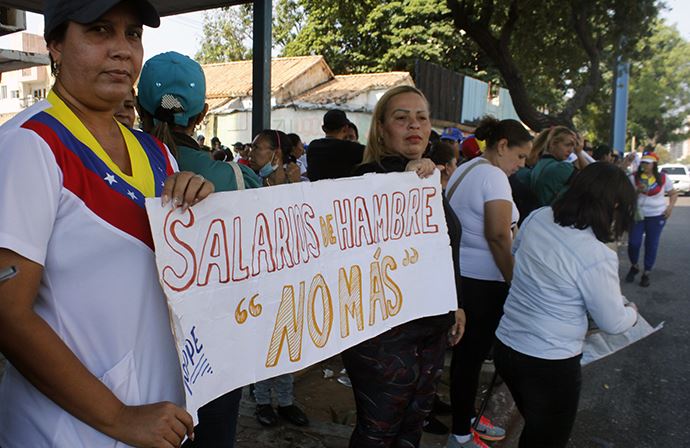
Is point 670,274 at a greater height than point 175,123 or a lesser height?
lesser

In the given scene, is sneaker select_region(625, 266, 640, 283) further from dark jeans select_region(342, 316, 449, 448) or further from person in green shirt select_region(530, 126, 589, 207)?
dark jeans select_region(342, 316, 449, 448)

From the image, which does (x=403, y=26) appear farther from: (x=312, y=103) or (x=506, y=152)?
(x=506, y=152)

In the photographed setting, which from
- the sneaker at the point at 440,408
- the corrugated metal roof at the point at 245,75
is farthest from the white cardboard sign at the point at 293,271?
the corrugated metal roof at the point at 245,75

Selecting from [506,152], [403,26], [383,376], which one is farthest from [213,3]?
[403,26]

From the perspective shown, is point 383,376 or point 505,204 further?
point 505,204

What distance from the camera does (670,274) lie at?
27.0ft

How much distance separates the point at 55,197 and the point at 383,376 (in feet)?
4.72

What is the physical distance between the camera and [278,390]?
132 inches

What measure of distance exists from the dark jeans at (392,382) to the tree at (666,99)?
144 feet

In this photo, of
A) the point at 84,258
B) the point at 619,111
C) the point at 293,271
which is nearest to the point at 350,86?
the point at 619,111

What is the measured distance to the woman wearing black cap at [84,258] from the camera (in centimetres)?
106

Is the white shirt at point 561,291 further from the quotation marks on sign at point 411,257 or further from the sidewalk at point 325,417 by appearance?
the sidewalk at point 325,417

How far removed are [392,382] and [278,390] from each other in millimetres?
Result: 1431

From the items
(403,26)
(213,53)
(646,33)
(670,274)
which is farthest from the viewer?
(213,53)
